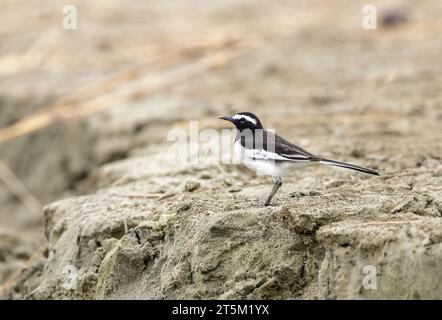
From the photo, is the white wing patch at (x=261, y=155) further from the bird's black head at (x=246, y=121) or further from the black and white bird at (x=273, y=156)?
the bird's black head at (x=246, y=121)

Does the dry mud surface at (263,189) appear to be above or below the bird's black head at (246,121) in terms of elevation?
below

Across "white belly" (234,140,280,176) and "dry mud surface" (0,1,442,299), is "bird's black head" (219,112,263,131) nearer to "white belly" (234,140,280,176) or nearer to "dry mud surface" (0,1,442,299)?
"white belly" (234,140,280,176)

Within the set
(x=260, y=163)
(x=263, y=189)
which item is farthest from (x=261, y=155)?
(x=263, y=189)

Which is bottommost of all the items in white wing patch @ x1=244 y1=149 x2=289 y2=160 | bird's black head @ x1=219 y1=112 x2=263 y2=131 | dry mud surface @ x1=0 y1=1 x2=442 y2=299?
dry mud surface @ x1=0 y1=1 x2=442 y2=299

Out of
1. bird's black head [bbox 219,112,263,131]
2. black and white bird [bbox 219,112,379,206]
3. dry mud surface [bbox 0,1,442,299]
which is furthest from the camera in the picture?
bird's black head [bbox 219,112,263,131]

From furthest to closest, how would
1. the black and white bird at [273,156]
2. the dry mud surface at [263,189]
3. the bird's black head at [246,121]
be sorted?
the bird's black head at [246,121] → the black and white bird at [273,156] → the dry mud surface at [263,189]

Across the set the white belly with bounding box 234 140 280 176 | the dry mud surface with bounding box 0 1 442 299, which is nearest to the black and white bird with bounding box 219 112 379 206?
the white belly with bounding box 234 140 280 176

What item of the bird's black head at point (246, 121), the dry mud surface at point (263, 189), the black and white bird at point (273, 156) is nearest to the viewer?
the dry mud surface at point (263, 189)

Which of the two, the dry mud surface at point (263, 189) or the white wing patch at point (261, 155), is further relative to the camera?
the white wing patch at point (261, 155)

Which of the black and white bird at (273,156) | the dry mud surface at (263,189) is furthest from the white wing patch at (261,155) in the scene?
the dry mud surface at (263,189)
